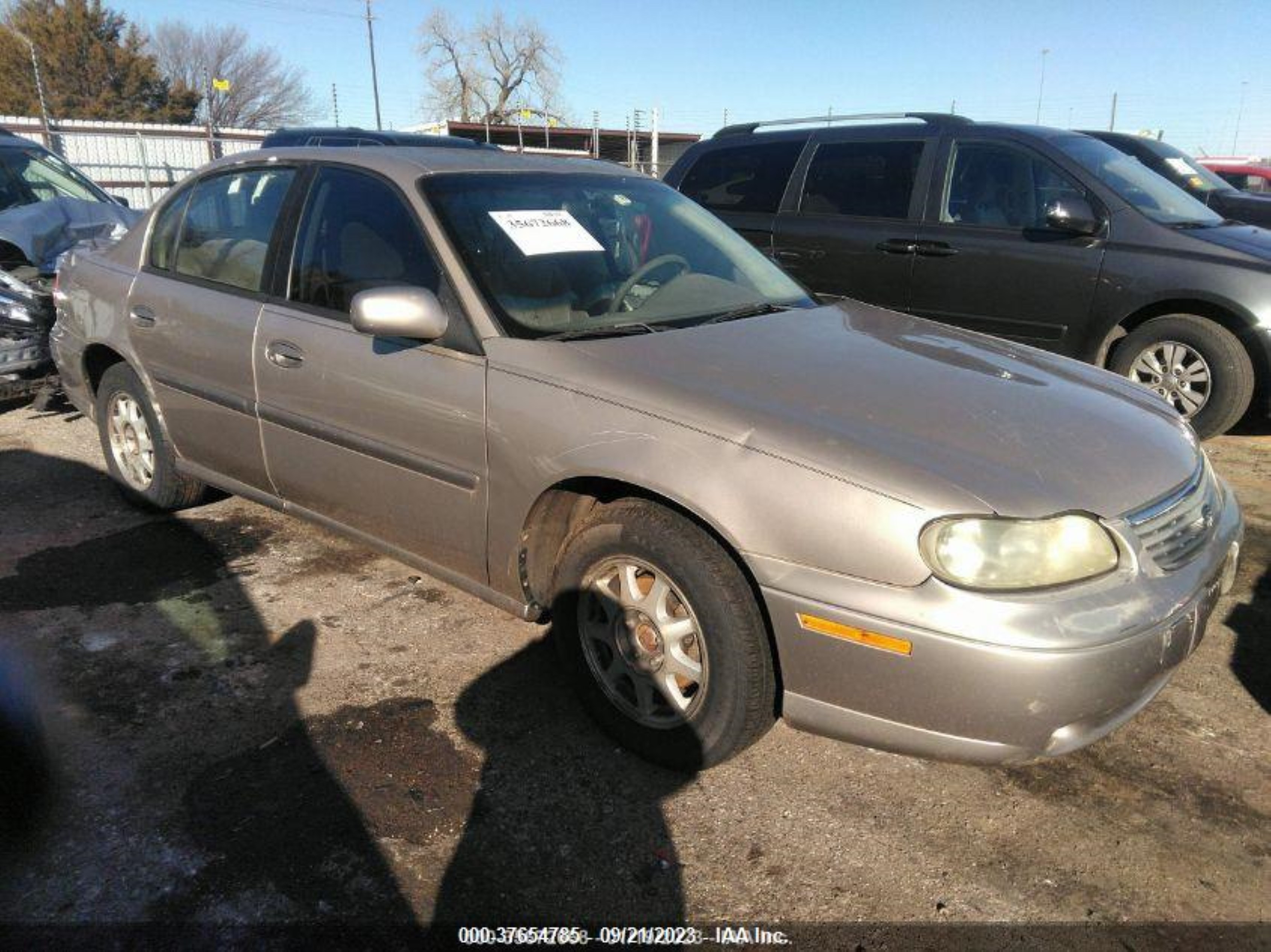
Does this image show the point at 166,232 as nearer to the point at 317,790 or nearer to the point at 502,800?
the point at 317,790

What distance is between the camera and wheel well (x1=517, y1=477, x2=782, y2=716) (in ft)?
8.46

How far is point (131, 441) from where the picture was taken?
4.34m

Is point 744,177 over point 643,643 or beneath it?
over

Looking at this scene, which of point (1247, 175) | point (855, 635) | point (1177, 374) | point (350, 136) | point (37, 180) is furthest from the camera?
point (1247, 175)

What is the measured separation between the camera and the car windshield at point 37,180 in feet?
25.8

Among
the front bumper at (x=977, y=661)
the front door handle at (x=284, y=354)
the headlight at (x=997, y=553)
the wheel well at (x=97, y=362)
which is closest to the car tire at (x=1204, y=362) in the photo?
the front bumper at (x=977, y=661)

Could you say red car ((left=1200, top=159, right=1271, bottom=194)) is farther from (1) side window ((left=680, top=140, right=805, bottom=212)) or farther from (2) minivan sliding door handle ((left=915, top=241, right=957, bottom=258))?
(2) minivan sliding door handle ((left=915, top=241, right=957, bottom=258))

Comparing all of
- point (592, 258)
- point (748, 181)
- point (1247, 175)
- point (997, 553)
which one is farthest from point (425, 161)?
point (1247, 175)

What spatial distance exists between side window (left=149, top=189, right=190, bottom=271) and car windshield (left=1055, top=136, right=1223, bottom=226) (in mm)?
5065

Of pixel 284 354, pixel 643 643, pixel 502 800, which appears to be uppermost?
pixel 284 354

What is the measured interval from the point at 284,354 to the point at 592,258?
45.4 inches

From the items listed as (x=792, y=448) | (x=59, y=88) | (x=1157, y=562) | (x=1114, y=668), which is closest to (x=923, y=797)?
(x=1114, y=668)

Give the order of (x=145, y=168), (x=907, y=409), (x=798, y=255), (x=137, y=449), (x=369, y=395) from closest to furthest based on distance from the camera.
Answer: (x=907, y=409) → (x=369, y=395) → (x=137, y=449) → (x=798, y=255) → (x=145, y=168)

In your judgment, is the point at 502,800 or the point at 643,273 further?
the point at 643,273
